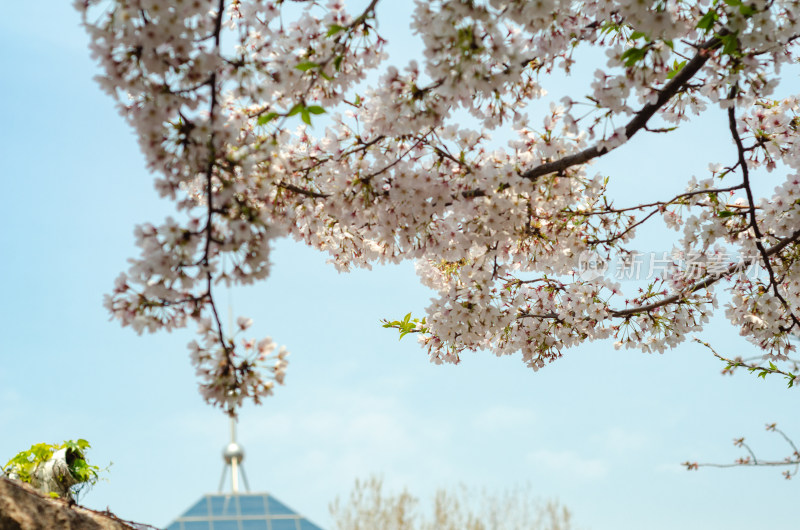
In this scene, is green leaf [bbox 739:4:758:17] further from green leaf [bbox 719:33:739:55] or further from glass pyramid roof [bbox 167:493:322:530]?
glass pyramid roof [bbox 167:493:322:530]

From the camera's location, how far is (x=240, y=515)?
11586 mm

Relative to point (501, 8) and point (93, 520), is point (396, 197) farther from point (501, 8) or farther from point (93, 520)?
point (93, 520)

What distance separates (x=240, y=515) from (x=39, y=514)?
9.65m

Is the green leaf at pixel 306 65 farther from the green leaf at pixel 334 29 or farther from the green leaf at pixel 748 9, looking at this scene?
the green leaf at pixel 748 9

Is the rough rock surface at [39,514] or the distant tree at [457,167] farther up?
the distant tree at [457,167]

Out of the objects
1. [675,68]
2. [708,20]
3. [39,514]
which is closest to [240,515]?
[39,514]

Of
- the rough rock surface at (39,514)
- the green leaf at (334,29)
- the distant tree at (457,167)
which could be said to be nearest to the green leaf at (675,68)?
the distant tree at (457,167)

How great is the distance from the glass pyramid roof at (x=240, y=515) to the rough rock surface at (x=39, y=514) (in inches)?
354

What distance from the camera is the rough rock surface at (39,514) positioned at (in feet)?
8.18

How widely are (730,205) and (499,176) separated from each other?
55.1 inches

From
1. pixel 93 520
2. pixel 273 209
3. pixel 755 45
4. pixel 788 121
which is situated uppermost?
pixel 788 121

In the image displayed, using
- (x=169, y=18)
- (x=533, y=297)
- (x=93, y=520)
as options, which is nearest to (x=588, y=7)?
(x=533, y=297)

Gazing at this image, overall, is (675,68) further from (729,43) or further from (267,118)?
(267,118)

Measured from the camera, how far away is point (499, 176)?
99.5 inches
